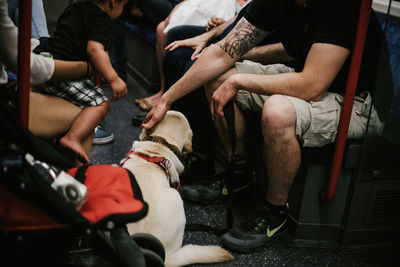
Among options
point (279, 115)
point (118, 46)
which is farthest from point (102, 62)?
point (118, 46)

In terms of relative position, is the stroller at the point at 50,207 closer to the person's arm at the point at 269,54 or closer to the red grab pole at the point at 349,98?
the red grab pole at the point at 349,98

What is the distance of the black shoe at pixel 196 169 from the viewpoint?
2.78 m

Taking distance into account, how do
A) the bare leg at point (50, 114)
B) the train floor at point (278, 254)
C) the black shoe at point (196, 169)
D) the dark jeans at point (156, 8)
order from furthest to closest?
the dark jeans at point (156, 8) < the black shoe at point (196, 169) < the train floor at point (278, 254) < the bare leg at point (50, 114)

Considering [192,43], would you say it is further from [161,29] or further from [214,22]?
[161,29]

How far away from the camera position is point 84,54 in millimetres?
2176

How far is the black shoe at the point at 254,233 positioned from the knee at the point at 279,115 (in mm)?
479

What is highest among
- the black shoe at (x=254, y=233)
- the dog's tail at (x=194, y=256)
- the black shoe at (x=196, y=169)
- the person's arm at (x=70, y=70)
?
the person's arm at (x=70, y=70)

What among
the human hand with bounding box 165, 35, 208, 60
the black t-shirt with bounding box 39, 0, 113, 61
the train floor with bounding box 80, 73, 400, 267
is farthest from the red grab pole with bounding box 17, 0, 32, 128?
the human hand with bounding box 165, 35, 208, 60

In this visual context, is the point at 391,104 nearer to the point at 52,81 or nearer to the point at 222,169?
the point at 222,169

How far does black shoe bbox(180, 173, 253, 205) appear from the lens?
100 inches

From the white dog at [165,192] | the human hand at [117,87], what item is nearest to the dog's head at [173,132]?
the white dog at [165,192]

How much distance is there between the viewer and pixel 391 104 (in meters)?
2.04

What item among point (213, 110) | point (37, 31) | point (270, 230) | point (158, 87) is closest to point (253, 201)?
point (270, 230)

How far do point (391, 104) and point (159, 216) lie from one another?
1.19 meters
